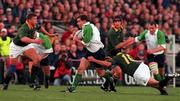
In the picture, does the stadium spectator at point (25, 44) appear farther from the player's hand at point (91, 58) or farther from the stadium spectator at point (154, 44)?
the stadium spectator at point (154, 44)

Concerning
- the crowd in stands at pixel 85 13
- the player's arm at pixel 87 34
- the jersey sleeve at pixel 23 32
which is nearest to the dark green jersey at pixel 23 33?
the jersey sleeve at pixel 23 32

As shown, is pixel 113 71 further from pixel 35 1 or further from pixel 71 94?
pixel 35 1

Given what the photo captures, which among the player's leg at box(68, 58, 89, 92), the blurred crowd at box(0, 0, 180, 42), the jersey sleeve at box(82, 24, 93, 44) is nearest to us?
the jersey sleeve at box(82, 24, 93, 44)

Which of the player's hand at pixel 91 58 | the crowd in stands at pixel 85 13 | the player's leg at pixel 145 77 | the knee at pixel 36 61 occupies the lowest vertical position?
the player's leg at pixel 145 77

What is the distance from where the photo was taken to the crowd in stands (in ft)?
92.0

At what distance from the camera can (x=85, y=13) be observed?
100ft

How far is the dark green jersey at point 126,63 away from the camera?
60.3 feet

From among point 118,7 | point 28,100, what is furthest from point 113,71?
point 118,7

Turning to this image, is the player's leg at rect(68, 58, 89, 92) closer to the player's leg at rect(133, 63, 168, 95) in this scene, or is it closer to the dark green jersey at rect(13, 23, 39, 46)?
the player's leg at rect(133, 63, 168, 95)

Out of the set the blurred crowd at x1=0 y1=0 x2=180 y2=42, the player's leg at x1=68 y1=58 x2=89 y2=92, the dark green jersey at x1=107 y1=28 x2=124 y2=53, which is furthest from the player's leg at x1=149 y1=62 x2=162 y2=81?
the blurred crowd at x1=0 y1=0 x2=180 y2=42

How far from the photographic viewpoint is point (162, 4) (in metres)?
36.4

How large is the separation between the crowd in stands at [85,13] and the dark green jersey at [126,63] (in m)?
8.35

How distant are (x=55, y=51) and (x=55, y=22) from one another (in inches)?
114

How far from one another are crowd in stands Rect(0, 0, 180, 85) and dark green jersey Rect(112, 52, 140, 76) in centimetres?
835
